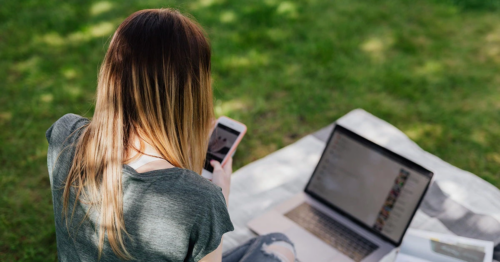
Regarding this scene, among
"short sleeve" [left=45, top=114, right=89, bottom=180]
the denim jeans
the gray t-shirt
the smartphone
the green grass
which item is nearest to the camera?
the gray t-shirt

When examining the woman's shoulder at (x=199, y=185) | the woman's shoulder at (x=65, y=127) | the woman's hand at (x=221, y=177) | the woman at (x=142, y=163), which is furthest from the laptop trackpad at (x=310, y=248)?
the woman's shoulder at (x=65, y=127)

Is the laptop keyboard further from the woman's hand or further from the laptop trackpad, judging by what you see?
the woman's hand

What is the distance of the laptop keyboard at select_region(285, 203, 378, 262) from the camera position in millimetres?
1940

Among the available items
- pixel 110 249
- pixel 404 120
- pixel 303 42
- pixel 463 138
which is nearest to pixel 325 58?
pixel 303 42

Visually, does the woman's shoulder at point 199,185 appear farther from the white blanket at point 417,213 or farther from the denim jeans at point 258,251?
the white blanket at point 417,213

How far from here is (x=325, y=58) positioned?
12.0ft

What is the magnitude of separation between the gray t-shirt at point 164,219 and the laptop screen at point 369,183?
0.92m

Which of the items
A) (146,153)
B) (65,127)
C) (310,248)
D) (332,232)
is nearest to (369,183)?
(332,232)

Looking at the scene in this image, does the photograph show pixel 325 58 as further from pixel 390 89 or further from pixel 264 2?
pixel 264 2

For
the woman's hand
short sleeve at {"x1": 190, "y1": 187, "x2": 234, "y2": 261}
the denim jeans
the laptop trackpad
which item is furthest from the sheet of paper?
short sleeve at {"x1": 190, "y1": 187, "x2": 234, "y2": 261}

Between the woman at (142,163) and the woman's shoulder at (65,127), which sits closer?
the woman at (142,163)

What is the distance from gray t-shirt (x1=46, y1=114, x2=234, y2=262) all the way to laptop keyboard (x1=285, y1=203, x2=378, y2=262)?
2.73ft

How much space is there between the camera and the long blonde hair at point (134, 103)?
1233 mm

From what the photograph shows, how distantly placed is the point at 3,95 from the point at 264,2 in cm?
241
